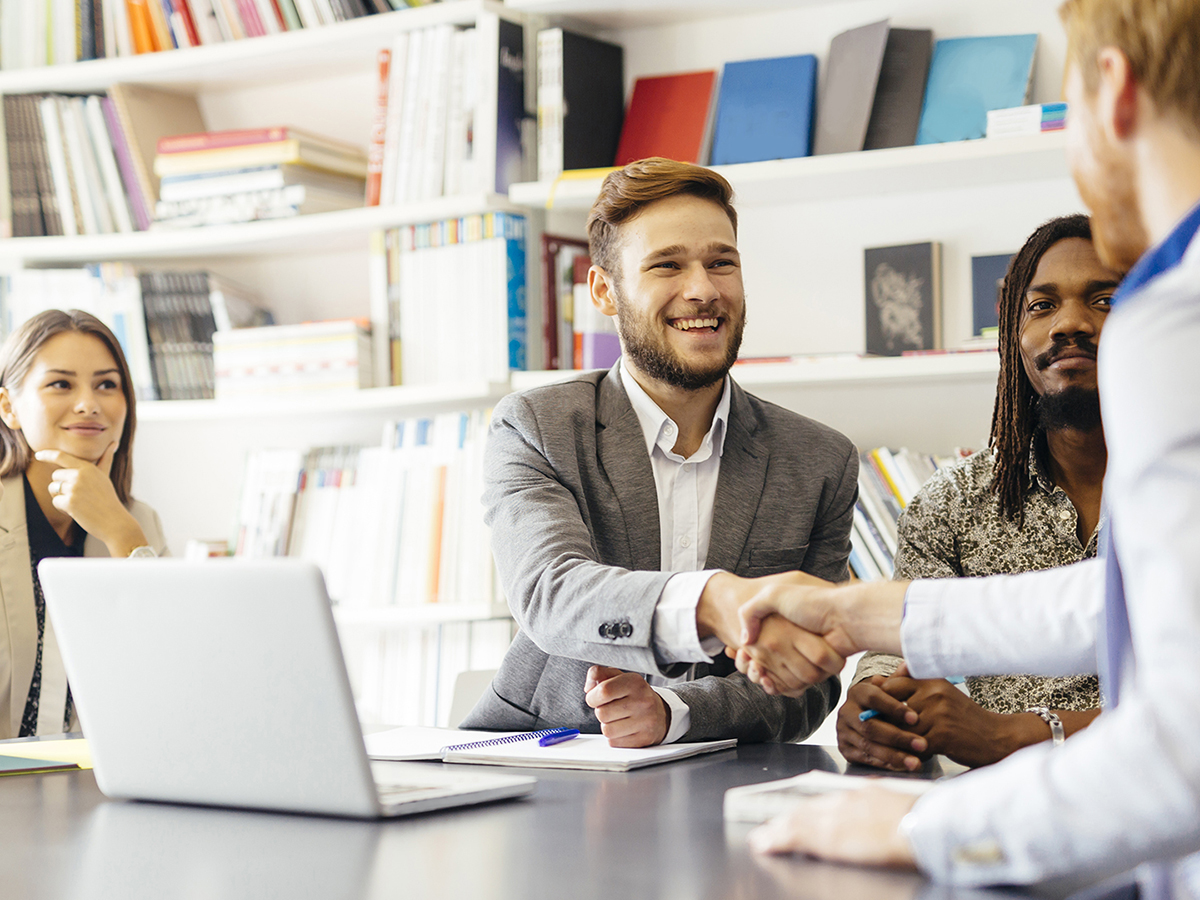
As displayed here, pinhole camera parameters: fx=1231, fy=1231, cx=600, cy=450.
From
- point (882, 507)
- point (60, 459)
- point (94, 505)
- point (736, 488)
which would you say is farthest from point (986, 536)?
point (60, 459)

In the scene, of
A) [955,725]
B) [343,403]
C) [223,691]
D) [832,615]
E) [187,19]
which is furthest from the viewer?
[187,19]

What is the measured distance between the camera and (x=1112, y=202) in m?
0.79

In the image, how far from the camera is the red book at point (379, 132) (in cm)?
279

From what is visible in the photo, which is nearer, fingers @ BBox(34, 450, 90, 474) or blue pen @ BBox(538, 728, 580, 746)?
blue pen @ BBox(538, 728, 580, 746)

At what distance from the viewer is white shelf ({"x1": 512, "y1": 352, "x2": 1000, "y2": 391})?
2.29 m

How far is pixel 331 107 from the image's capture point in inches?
124

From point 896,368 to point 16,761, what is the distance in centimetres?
162

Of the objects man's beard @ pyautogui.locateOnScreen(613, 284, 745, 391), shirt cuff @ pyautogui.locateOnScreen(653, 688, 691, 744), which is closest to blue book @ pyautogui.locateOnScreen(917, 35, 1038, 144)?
man's beard @ pyautogui.locateOnScreen(613, 284, 745, 391)

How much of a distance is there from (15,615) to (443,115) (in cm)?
135

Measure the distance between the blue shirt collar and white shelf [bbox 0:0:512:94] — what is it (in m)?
2.12

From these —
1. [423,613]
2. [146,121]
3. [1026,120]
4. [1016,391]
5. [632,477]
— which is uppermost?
[146,121]

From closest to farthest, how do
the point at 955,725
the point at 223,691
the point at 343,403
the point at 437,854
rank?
the point at 437,854
the point at 223,691
the point at 955,725
the point at 343,403

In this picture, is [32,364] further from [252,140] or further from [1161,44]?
[1161,44]

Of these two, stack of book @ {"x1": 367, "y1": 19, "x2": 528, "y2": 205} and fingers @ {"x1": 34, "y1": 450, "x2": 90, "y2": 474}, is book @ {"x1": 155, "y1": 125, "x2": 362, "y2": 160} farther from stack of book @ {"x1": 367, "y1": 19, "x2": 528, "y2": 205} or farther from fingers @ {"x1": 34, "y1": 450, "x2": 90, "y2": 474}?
fingers @ {"x1": 34, "y1": 450, "x2": 90, "y2": 474}
